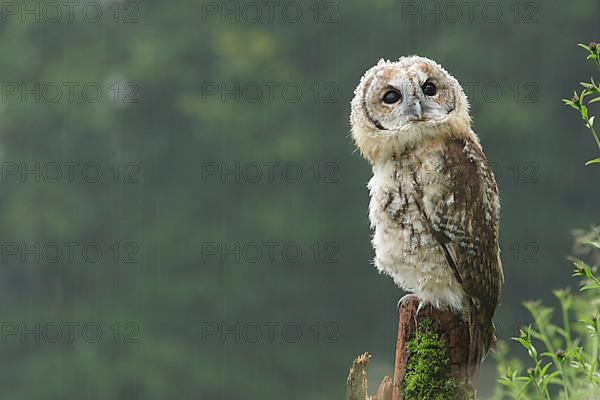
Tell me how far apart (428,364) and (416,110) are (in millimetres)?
1111

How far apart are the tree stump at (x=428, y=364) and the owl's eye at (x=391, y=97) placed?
3.20 feet

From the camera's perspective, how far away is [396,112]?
4531 millimetres

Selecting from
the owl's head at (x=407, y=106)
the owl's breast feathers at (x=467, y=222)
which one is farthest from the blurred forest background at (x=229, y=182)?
the owl's breast feathers at (x=467, y=222)

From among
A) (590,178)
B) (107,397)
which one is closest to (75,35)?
(107,397)

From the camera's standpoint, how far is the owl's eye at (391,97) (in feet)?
14.8

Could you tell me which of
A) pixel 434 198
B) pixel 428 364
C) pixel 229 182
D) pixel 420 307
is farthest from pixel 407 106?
pixel 229 182

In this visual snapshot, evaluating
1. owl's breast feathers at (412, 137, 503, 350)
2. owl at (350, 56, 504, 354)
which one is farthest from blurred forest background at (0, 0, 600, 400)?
owl's breast feathers at (412, 137, 503, 350)

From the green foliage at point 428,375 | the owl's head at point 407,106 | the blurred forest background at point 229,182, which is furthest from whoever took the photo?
the blurred forest background at point 229,182

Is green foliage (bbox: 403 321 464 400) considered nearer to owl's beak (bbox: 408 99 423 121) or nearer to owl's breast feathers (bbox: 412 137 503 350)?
owl's breast feathers (bbox: 412 137 503 350)

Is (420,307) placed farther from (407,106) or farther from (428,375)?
(407,106)

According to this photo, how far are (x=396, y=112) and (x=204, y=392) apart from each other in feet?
A: 50.5

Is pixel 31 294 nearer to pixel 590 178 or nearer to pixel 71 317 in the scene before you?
pixel 71 317

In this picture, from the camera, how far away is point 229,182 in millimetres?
20625

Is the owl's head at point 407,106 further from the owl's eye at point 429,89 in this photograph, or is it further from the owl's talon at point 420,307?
the owl's talon at point 420,307
